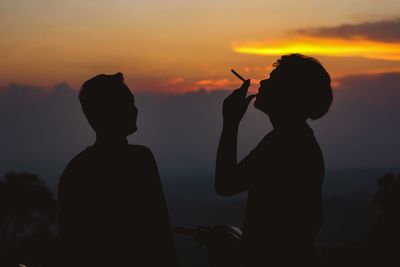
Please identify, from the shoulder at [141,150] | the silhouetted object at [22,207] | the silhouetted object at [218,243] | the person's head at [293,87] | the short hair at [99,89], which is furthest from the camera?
the silhouetted object at [22,207]

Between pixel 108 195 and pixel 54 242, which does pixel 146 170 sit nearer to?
pixel 108 195

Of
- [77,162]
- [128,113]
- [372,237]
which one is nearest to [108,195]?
[77,162]

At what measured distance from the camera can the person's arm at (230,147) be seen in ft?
13.8

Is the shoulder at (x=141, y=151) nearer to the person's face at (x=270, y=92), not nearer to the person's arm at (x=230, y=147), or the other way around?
the person's arm at (x=230, y=147)

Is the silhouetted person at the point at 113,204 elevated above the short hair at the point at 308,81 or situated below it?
below

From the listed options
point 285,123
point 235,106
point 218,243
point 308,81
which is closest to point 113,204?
point 218,243

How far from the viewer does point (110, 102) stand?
13.7ft

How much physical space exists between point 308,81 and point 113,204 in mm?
1524

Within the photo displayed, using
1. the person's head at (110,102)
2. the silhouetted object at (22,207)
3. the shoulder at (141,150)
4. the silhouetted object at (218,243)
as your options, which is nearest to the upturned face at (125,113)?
the person's head at (110,102)

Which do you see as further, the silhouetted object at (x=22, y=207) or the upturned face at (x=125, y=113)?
the silhouetted object at (x=22, y=207)

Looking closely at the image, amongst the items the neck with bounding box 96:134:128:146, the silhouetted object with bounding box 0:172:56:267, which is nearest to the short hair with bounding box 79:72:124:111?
the neck with bounding box 96:134:128:146

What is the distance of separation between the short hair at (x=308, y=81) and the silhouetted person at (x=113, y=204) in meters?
1.06

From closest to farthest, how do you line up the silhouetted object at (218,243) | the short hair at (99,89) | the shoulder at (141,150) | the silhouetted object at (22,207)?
the silhouetted object at (218,243) < the short hair at (99,89) < the shoulder at (141,150) < the silhouetted object at (22,207)

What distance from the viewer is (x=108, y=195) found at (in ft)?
14.0
